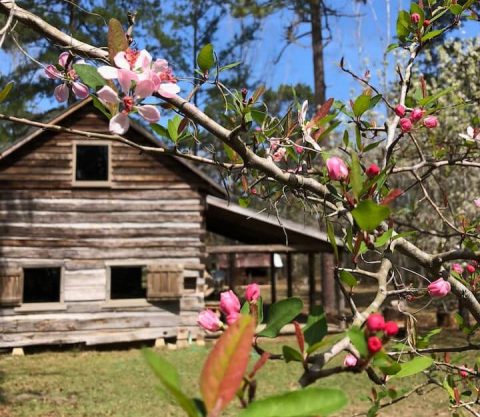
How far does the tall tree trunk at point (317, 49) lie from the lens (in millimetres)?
15683

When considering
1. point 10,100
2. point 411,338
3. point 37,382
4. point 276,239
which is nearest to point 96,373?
point 37,382

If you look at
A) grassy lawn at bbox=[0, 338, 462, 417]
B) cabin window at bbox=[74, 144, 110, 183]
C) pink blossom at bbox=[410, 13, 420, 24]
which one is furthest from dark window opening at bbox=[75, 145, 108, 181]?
pink blossom at bbox=[410, 13, 420, 24]

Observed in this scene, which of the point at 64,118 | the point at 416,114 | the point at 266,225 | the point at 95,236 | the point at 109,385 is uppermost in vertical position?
the point at 64,118

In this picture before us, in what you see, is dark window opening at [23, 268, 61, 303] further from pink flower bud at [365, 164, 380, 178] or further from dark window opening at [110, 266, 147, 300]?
pink flower bud at [365, 164, 380, 178]

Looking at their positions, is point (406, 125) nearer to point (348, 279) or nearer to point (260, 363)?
point (348, 279)

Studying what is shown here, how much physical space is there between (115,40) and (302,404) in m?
0.77

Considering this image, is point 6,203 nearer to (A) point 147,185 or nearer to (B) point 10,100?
(A) point 147,185

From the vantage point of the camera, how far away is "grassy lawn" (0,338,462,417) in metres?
6.91

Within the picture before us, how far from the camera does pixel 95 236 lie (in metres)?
11.0

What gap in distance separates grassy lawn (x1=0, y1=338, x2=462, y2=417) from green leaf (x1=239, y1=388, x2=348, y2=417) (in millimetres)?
5501

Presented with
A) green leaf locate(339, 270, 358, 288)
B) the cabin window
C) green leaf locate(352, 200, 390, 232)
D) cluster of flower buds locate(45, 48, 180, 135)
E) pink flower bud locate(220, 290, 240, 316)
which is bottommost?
pink flower bud locate(220, 290, 240, 316)

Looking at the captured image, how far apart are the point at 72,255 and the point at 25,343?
1.86m

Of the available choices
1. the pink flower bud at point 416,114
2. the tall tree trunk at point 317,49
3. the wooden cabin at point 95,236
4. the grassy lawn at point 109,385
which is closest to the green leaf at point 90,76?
the pink flower bud at point 416,114

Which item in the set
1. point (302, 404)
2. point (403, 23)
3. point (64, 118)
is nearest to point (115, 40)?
point (302, 404)
